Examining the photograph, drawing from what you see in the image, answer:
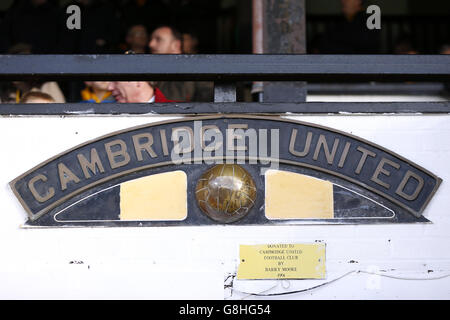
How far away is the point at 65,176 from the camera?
2154 millimetres

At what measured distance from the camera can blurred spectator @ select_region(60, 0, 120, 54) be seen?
17.4 ft

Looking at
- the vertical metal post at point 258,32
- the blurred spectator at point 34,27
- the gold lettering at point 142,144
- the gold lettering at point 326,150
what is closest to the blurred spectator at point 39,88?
the blurred spectator at point 34,27

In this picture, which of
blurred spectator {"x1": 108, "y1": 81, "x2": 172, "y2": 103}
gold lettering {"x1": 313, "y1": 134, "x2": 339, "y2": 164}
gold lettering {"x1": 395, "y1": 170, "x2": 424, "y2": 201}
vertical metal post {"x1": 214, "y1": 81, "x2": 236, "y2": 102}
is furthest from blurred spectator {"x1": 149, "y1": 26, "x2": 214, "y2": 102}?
gold lettering {"x1": 395, "y1": 170, "x2": 424, "y2": 201}

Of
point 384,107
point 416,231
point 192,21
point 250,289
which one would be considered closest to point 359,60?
point 384,107

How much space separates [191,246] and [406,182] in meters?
0.73

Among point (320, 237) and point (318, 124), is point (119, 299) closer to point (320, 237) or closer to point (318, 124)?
point (320, 237)

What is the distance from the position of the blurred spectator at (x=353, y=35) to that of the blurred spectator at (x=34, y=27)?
7.34 ft

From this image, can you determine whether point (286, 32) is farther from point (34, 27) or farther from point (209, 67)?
point (34, 27)

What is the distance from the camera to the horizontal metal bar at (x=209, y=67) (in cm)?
218

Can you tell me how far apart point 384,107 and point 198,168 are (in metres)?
0.65

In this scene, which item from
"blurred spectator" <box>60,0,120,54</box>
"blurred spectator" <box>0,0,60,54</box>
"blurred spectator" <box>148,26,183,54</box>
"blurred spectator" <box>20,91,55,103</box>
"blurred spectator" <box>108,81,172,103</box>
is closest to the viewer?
"blurred spectator" <box>20,91,55,103</box>

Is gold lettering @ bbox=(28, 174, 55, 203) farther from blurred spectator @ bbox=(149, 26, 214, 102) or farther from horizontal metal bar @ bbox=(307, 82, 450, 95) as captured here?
horizontal metal bar @ bbox=(307, 82, 450, 95)

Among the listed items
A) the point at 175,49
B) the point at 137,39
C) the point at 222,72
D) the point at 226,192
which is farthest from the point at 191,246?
the point at 137,39

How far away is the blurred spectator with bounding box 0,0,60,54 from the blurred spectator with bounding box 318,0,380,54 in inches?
88.1
